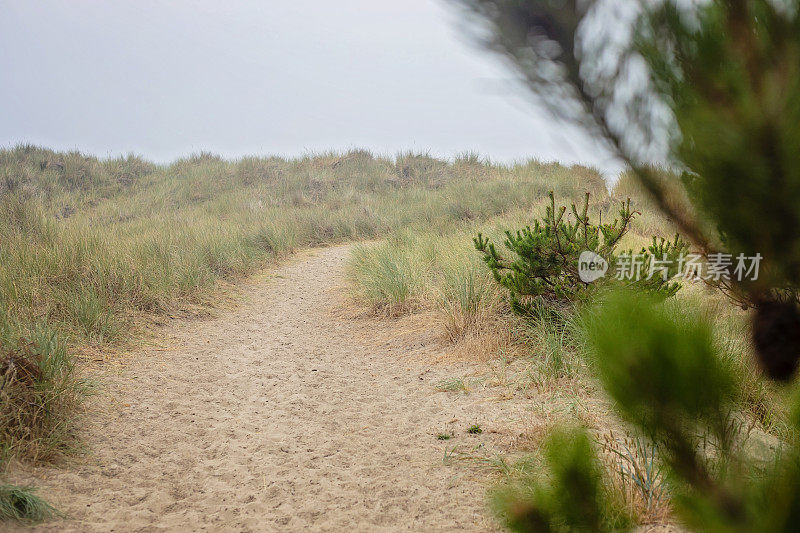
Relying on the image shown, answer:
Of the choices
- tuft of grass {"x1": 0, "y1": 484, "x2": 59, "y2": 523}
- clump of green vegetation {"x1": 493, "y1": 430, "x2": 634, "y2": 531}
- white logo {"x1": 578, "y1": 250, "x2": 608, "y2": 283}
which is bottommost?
tuft of grass {"x1": 0, "y1": 484, "x2": 59, "y2": 523}

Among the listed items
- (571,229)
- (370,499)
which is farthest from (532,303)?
(370,499)

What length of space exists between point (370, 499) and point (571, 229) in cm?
335

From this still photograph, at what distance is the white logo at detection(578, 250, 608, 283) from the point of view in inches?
204

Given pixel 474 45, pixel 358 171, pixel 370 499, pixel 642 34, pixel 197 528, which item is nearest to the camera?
pixel 642 34

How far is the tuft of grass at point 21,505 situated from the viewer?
2.66 m

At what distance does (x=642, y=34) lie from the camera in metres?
1.59

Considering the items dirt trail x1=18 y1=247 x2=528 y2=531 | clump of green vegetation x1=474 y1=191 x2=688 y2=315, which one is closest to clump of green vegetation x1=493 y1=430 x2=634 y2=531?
dirt trail x1=18 y1=247 x2=528 y2=531

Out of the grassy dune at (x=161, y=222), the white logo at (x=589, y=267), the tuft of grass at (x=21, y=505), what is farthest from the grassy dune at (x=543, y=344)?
the tuft of grass at (x=21, y=505)

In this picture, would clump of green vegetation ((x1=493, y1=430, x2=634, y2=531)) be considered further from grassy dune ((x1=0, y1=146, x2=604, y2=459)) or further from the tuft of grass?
grassy dune ((x1=0, y1=146, x2=604, y2=459))

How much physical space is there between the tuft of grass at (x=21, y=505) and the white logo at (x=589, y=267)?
4.62 metres

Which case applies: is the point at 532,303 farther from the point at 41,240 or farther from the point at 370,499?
the point at 41,240

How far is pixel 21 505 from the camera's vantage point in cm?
274

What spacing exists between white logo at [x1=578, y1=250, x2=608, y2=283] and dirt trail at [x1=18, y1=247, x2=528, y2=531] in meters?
1.66

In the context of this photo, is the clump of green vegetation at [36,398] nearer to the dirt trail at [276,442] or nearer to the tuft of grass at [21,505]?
the dirt trail at [276,442]
